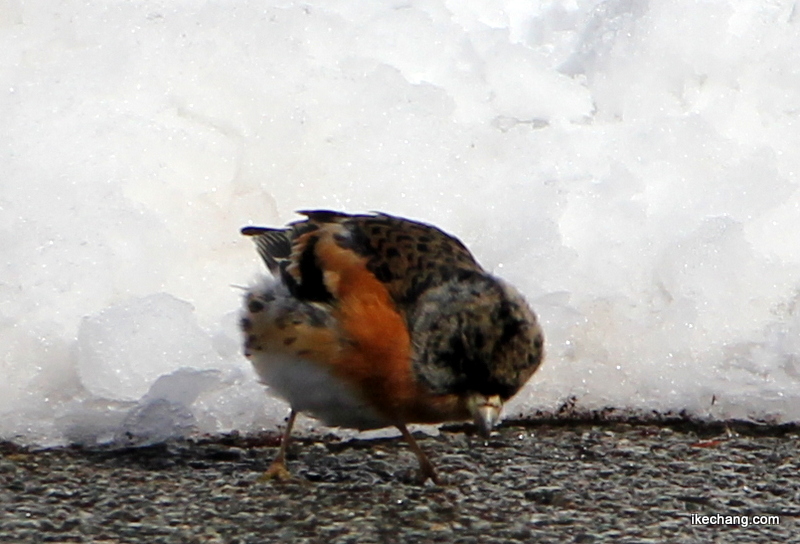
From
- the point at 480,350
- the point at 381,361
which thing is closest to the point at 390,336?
the point at 381,361

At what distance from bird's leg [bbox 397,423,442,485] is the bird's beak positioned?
0.30m

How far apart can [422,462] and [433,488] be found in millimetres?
127

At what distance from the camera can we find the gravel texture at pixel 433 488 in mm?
3605

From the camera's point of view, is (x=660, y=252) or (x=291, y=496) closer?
(x=291, y=496)

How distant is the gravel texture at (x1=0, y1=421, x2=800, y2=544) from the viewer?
3.61m

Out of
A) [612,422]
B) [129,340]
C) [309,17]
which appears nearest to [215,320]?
[129,340]

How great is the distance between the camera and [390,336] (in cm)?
399

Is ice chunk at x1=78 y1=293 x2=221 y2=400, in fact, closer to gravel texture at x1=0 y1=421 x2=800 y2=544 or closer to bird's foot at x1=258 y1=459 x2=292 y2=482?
gravel texture at x1=0 y1=421 x2=800 y2=544

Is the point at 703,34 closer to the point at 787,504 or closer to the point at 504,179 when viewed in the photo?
the point at 504,179

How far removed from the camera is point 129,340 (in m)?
4.73

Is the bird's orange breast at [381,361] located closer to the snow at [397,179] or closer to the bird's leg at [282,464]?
the bird's leg at [282,464]

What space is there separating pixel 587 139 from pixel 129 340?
2.56 meters

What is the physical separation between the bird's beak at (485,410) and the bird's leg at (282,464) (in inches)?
25.4

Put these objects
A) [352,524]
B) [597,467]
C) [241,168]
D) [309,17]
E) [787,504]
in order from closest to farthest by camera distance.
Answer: [352,524] < [787,504] < [597,467] < [241,168] < [309,17]
